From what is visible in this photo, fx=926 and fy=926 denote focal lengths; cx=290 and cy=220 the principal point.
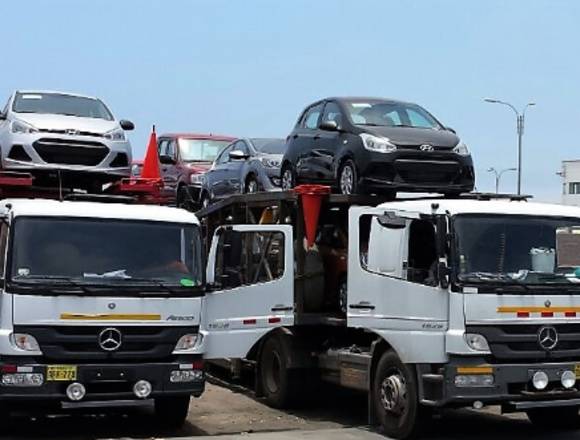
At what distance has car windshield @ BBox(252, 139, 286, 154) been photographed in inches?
613

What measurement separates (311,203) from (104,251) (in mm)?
3137

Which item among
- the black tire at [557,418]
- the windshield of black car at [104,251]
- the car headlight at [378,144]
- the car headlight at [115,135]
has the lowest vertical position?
the black tire at [557,418]

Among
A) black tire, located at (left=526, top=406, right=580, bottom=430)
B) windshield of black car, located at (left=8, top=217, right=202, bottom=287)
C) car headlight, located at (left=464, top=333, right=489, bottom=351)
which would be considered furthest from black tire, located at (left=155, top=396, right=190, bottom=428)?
black tire, located at (left=526, top=406, right=580, bottom=430)

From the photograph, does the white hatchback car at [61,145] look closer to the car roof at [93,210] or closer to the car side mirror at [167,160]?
the car roof at [93,210]

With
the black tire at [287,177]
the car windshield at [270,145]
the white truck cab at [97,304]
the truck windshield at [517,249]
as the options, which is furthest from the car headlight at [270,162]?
the truck windshield at [517,249]

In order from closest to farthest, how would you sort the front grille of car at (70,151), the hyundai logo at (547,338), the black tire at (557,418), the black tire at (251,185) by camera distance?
the hyundai logo at (547,338) → the black tire at (557,418) → the front grille of car at (70,151) → the black tire at (251,185)

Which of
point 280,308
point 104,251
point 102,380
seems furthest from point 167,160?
point 102,380

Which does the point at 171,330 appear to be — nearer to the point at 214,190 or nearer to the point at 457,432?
the point at 457,432

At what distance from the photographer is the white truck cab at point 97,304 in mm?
8859

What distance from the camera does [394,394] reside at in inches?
377

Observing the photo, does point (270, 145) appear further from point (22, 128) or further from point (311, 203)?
point (22, 128)

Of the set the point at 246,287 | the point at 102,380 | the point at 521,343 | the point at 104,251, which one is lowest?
the point at 102,380

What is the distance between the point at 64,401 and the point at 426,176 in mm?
5055

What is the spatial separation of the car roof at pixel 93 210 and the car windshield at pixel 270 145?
566 cm
